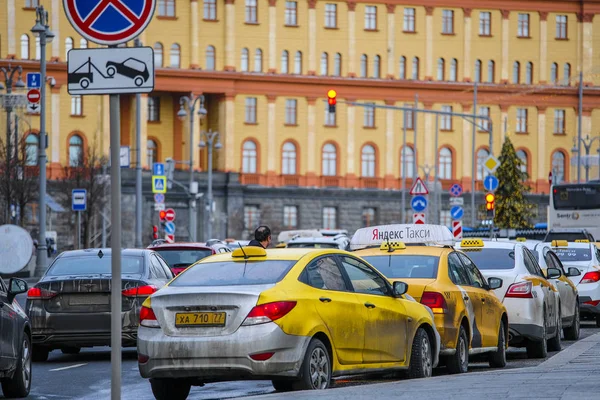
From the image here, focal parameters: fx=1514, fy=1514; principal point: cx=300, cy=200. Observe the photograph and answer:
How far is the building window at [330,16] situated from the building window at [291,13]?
2.44 meters

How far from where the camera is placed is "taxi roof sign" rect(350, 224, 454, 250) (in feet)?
78.1

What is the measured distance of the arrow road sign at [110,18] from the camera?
35.7 ft

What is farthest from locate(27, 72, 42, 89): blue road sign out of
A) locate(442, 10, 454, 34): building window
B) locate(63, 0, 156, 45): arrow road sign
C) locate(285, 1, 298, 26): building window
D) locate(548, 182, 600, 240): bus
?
locate(442, 10, 454, 34): building window

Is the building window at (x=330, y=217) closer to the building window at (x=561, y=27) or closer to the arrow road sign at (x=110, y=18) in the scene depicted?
the building window at (x=561, y=27)

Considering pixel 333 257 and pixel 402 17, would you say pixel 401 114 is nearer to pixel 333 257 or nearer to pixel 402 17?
pixel 402 17

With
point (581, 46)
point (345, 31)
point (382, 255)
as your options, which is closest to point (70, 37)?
point (345, 31)

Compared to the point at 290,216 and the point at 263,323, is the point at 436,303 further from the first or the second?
the point at 290,216

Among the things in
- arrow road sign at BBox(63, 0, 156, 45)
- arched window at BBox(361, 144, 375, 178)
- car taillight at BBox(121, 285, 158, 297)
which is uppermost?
arrow road sign at BBox(63, 0, 156, 45)

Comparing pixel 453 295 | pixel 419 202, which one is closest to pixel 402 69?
pixel 419 202

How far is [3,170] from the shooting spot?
59.9 m

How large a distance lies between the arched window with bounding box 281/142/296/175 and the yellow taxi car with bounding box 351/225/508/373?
321 ft

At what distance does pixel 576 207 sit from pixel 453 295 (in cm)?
4051

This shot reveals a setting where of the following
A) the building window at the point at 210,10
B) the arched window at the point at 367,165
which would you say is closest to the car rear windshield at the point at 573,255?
the building window at the point at 210,10

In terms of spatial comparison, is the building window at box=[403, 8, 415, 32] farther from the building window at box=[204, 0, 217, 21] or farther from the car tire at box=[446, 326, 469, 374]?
the car tire at box=[446, 326, 469, 374]
